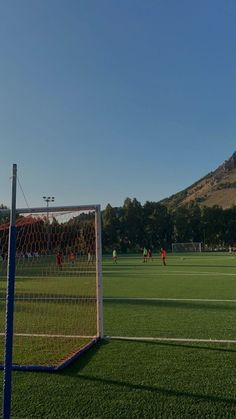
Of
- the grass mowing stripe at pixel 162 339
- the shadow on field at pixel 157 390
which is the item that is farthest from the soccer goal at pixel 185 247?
the shadow on field at pixel 157 390

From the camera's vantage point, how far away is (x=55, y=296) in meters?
13.6

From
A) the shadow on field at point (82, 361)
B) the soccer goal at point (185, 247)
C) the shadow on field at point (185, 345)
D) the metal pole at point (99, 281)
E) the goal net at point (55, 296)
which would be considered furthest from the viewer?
the soccer goal at point (185, 247)

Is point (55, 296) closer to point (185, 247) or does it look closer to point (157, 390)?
point (157, 390)

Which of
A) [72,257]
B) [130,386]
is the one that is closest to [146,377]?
[130,386]

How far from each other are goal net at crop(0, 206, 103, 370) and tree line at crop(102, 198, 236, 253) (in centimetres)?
6972

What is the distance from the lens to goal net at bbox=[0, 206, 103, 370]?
6.74 m

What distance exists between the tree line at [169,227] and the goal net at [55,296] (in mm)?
69721

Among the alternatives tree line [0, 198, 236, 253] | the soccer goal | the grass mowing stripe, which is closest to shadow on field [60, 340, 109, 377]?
the grass mowing stripe

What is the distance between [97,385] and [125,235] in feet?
266

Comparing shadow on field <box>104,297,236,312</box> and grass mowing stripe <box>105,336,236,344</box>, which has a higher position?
shadow on field <box>104,297,236,312</box>

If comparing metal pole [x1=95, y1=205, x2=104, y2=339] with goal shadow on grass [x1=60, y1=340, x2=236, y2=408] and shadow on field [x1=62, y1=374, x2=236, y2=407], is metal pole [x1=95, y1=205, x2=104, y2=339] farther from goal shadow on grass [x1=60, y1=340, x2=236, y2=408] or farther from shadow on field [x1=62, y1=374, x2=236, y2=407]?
shadow on field [x1=62, y1=374, x2=236, y2=407]

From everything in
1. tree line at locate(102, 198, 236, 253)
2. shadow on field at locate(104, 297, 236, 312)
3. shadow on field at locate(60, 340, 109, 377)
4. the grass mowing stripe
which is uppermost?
tree line at locate(102, 198, 236, 253)

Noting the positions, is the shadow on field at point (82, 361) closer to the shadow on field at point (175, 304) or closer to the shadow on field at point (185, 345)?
the shadow on field at point (185, 345)

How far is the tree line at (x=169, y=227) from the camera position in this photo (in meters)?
85.8
